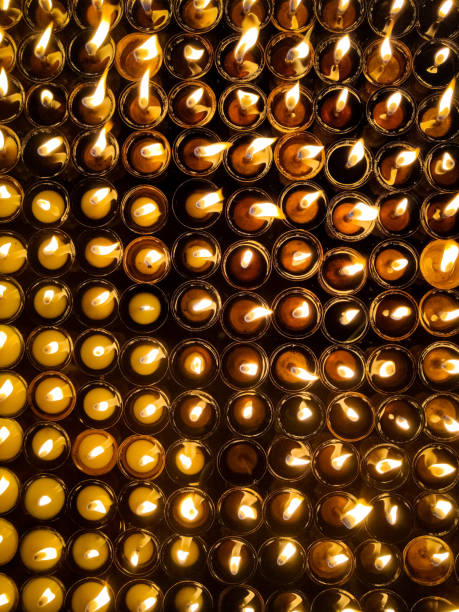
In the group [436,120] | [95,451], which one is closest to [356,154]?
[436,120]

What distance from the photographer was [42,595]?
1252mm

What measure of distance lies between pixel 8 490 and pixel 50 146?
0.89 m

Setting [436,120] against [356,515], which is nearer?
[356,515]

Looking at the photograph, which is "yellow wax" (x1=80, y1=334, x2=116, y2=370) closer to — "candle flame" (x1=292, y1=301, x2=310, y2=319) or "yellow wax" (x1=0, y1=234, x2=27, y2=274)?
"yellow wax" (x1=0, y1=234, x2=27, y2=274)

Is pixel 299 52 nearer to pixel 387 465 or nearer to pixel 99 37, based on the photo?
pixel 99 37

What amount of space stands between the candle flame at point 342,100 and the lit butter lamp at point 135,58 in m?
0.48

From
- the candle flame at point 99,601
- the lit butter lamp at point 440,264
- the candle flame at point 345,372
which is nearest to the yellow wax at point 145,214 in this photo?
the candle flame at point 345,372

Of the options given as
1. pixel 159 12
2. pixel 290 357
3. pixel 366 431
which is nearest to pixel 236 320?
pixel 290 357

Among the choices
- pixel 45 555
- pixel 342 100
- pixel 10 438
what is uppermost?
pixel 342 100

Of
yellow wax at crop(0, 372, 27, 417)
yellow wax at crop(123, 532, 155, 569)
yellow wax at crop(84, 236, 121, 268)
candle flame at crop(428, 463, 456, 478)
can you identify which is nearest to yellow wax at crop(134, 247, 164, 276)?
yellow wax at crop(84, 236, 121, 268)

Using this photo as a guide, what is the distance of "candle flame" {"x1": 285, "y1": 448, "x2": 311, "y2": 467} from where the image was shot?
1284 millimetres

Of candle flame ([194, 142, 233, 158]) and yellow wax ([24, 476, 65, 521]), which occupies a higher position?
candle flame ([194, 142, 233, 158])

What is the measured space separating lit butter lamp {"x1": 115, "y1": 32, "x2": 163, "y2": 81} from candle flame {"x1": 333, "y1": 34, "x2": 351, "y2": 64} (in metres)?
0.46

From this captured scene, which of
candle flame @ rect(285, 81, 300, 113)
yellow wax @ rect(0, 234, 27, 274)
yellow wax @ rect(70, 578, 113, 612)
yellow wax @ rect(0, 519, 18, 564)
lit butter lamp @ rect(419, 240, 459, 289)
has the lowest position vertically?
yellow wax @ rect(70, 578, 113, 612)
